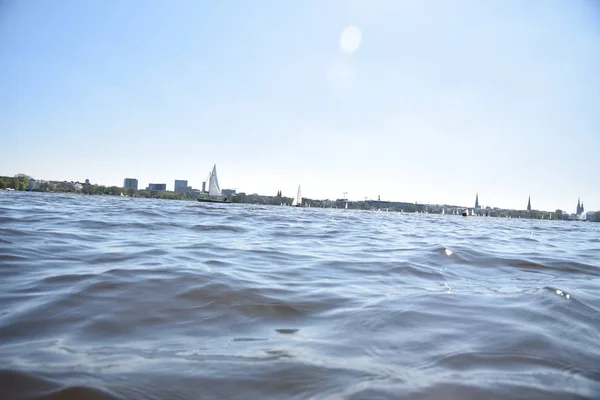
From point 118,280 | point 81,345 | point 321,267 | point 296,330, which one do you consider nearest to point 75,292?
point 118,280

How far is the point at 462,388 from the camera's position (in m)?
2.11

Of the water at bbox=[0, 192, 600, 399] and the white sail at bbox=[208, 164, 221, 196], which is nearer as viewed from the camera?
the water at bbox=[0, 192, 600, 399]

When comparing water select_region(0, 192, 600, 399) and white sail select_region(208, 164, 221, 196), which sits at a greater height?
white sail select_region(208, 164, 221, 196)

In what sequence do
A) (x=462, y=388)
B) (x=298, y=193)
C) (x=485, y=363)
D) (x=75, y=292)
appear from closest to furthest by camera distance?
(x=462, y=388), (x=485, y=363), (x=75, y=292), (x=298, y=193)

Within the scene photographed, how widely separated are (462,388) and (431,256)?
665cm

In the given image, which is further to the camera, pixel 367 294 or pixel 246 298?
pixel 367 294

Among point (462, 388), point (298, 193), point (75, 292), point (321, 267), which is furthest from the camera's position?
point (298, 193)

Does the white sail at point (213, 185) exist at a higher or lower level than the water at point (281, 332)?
higher

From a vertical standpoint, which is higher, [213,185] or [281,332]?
[213,185]

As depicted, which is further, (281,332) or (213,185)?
(213,185)

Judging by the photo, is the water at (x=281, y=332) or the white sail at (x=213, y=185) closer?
the water at (x=281, y=332)

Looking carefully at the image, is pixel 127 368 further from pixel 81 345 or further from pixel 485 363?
pixel 485 363

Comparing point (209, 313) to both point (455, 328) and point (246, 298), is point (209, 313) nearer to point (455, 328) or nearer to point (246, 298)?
point (246, 298)

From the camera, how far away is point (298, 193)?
12550 cm
